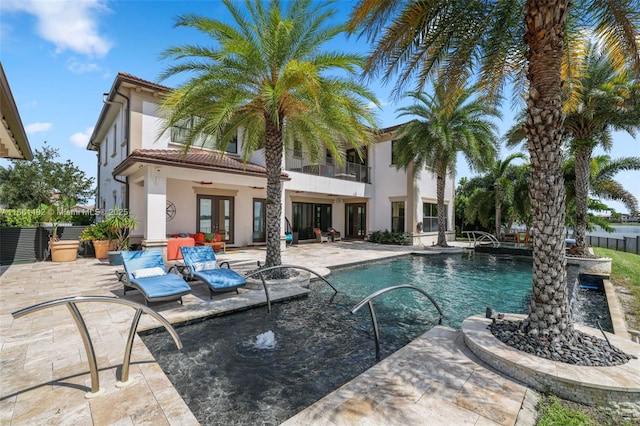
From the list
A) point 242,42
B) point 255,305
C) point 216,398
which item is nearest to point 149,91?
point 242,42

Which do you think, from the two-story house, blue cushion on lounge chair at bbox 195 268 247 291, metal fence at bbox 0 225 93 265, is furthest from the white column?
blue cushion on lounge chair at bbox 195 268 247 291

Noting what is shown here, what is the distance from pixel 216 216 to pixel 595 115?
19.5 metres

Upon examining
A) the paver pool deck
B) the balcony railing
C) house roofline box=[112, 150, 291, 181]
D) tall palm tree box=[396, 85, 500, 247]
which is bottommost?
the paver pool deck

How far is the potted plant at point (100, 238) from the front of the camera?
1332 centimetres

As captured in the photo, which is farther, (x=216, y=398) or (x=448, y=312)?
(x=448, y=312)

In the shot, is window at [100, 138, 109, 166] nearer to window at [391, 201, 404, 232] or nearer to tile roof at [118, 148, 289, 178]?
tile roof at [118, 148, 289, 178]

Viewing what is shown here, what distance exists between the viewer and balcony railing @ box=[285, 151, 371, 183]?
844 inches

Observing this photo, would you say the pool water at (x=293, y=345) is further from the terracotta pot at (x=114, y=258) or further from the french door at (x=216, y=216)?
the french door at (x=216, y=216)

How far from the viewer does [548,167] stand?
470 cm

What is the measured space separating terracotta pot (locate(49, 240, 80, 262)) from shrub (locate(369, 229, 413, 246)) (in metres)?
18.4

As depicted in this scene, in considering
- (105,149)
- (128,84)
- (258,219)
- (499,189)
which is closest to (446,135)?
(499,189)

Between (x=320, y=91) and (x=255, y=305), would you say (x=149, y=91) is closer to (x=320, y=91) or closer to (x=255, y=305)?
(x=320, y=91)

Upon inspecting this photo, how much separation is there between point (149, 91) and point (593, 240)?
35.0m

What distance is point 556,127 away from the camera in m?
4.66
